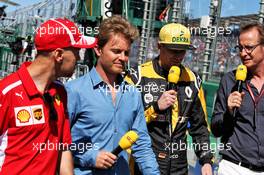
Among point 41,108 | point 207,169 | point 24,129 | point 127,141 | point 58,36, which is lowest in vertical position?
point 207,169

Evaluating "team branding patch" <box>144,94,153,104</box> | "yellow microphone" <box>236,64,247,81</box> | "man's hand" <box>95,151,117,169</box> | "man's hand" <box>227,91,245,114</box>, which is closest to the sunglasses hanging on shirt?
"man's hand" <box>95,151,117,169</box>

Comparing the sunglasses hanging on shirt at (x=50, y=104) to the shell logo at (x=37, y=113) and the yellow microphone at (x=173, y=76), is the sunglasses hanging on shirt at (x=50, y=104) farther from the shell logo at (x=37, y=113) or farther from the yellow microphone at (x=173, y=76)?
the yellow microphone at (x=173, y=76)

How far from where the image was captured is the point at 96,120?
10.3ft

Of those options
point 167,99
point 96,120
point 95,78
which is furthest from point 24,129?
point 167,99

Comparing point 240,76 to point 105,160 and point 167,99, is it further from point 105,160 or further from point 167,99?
point 105,160

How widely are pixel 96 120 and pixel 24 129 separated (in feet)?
1.97

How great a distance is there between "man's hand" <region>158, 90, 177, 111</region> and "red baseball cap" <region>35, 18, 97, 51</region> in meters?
0.92

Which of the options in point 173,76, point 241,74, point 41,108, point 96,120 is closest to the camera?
point 41,108

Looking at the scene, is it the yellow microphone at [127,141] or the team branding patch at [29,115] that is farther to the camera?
the yellow microphone at [127,141]

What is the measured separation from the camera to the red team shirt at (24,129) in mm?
2625

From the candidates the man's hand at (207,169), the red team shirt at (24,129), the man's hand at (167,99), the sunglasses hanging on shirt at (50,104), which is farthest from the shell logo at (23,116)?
the man's hand at (207,169)

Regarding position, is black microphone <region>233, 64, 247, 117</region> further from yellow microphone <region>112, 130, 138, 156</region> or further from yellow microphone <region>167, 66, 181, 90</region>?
yellow microphone <region>112, 130, 138, 156</region>

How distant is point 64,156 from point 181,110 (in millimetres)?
1249

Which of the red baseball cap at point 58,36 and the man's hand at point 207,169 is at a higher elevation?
the red baseball cap at point 58,36
